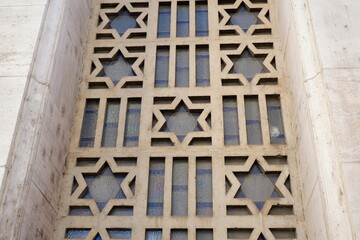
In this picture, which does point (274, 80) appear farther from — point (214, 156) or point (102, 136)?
point (102, 136)

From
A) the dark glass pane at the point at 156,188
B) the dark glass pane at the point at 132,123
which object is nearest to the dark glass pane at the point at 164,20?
the dark glass pane at the point at 132,123

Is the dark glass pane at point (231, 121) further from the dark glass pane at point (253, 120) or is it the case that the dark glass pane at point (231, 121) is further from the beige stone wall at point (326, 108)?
the beige stone wall at point (326, 108)

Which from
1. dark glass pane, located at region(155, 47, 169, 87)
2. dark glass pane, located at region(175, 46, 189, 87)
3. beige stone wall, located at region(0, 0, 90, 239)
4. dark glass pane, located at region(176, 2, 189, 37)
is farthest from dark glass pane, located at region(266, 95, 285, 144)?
beige stone wall, located at region(0, 0, 90, 239)

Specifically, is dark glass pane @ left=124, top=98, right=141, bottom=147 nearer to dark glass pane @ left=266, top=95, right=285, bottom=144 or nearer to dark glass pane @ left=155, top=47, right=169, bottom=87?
dark glass pane @ left=155, top=47, right=169, bottom=87

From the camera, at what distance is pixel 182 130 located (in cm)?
491

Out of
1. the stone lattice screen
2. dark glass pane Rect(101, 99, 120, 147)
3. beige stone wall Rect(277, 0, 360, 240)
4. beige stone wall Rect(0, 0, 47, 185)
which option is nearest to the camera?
beige stone wall Rect(277, 0, 360, 240)

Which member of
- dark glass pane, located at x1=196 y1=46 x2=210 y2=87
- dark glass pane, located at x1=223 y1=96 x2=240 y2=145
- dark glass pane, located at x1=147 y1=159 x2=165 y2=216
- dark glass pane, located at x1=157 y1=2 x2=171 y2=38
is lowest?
dark glass pane, located at x1=147 y1=159 x2=165 y2=216

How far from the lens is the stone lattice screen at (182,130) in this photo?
→ 4352 mm

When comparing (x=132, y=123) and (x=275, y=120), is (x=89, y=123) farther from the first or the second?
(x=275, y=120)

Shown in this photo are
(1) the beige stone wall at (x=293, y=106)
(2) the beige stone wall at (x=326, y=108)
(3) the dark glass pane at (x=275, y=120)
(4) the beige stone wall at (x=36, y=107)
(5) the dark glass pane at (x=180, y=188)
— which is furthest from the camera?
(3) the dark glass pane at (x=275, y=120)

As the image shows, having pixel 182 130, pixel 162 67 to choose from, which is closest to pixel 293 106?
pixel 182 130

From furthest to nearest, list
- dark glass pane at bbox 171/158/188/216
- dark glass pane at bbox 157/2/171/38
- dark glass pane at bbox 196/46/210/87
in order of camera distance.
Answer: dark glass pane at bbox 157/2/171/38
dark glass pane at bbox 196/46/210/87
dark glass pane at bbox 171/158/188/216

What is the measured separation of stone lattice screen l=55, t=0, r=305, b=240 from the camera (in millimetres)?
4352

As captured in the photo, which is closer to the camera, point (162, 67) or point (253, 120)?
point (253, 120)
